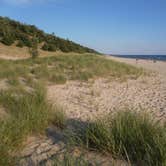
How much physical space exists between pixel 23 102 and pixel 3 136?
1884mm

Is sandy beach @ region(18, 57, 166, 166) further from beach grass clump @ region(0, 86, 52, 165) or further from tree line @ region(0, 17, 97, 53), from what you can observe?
tree line @ region(0, 17, 97, 53)

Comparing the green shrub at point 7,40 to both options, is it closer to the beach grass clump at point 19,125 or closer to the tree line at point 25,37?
the tree line at point 25,37

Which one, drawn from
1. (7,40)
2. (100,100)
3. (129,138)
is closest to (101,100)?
(100,100)

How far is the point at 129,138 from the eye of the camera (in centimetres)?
328

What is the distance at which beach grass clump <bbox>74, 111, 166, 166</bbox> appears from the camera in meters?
2.99

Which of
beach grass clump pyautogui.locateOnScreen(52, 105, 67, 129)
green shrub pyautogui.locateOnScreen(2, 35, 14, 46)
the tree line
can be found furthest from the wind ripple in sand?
green shrub pyautogui.locateOnScreen(2, 35, 14, 46)

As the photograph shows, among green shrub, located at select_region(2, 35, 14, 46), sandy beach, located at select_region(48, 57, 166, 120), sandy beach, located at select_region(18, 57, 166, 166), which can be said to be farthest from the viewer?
green shrub, located at select_region(2, 35, 14, 46)

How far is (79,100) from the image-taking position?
24.2ft

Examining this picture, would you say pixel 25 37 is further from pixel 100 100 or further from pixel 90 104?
pixel 90 104

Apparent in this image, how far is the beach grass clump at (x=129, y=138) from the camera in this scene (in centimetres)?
299

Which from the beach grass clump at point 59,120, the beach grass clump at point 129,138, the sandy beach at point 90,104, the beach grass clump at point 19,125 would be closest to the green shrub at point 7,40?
the sandy beach at point 90,104

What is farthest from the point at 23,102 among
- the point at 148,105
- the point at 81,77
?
the point at 81,77

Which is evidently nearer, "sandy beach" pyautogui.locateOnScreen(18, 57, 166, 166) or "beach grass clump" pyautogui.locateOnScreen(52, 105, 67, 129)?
"sandy beach" pyautogui.locateOnScreen(18, 57, 166, 166)

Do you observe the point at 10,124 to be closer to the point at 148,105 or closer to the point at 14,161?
the point at 14,161
